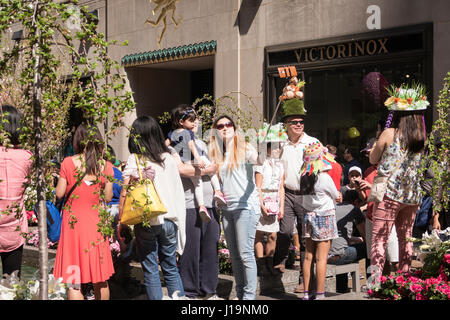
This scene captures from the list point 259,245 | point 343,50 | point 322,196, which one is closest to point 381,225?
point 322,196

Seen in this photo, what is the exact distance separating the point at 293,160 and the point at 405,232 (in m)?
1.65

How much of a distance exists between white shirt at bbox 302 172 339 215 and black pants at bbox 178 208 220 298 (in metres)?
0.99

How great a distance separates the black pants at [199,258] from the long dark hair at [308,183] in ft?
3.12

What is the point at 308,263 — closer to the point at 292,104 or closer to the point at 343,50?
the point at 292,104

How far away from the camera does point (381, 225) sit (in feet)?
20.9

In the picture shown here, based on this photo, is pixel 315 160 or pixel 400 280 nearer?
pixel 400 280

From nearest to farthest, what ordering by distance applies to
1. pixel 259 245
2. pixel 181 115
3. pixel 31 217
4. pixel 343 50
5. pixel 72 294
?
1. pixel 72 294
2. pixel 181 115
3. pixel 259 245
4. pixel 31 217
5. pixel 343 50

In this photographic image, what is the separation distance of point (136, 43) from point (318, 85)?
20.2 ft

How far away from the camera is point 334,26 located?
13.1m

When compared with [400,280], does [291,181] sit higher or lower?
higher

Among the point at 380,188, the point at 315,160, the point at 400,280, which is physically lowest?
the point at 400,280

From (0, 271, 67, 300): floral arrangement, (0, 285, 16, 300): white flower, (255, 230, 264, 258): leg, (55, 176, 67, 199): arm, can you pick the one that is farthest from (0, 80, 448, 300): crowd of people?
(0, 285, 16, 300): white flower

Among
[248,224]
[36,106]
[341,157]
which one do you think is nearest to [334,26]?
[341,157]
